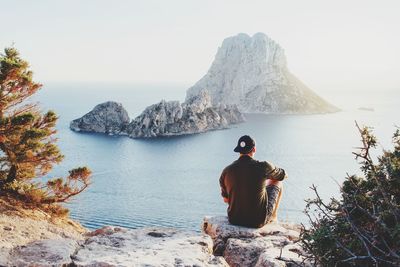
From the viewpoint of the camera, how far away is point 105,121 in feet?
483

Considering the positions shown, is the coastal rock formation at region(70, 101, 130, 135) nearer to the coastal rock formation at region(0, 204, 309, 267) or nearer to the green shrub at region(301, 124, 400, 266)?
the coastal rock formation at region(0, 204, 309, 267)

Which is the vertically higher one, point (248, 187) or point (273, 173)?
point (273, 173)

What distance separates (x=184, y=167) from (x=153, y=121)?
170 ft

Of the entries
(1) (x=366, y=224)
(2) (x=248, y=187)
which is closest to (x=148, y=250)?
(2) (x=248, y=187)

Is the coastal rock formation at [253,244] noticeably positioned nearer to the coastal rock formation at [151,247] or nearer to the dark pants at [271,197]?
the coastal rock formation at [151,247]

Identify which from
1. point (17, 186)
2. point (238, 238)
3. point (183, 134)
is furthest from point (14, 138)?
point (183, 134)

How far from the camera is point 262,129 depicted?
511ft

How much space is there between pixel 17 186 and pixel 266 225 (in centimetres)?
729

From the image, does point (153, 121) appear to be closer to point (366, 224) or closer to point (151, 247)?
point (151, 247)

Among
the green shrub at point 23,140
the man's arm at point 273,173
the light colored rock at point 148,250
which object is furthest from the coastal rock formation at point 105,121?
the light colored rock at point 148,250

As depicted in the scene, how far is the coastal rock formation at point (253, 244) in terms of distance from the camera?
608 centimetres

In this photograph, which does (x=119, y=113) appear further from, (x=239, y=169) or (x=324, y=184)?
(x=239, y=169)

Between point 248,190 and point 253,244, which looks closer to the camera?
point 253,244

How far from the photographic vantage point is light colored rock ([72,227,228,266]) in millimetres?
5531
